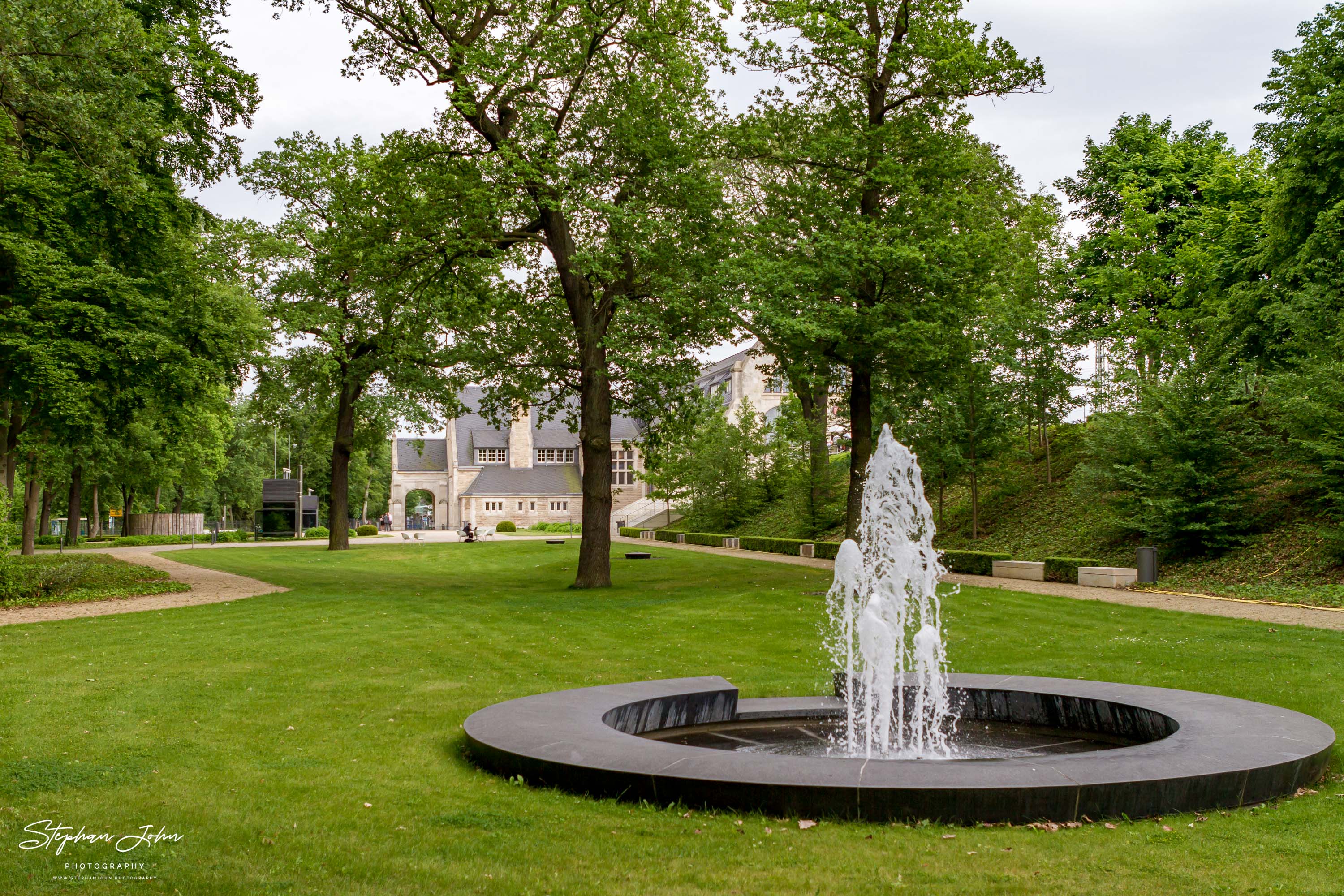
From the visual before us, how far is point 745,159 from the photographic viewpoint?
76.9 ft

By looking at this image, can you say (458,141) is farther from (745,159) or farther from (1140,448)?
(1140,448)

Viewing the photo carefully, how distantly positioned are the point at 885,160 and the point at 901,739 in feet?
50.7

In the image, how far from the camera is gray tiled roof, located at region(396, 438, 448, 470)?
86500 millimetres

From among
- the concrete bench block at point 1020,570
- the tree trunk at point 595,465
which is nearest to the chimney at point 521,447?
the tree trunk at point 595,465

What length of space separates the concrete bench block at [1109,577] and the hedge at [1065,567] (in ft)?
0.91

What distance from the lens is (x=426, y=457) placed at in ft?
287

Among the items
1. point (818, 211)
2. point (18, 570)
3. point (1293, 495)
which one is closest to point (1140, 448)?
point (1293, 495)

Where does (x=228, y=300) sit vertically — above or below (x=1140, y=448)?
above

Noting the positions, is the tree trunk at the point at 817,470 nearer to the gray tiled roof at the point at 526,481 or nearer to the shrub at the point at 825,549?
the shrub at the point at 825,549

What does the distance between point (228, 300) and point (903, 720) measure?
62.3ft

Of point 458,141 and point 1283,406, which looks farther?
point 458,141

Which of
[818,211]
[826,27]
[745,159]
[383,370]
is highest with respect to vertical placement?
[826,27]

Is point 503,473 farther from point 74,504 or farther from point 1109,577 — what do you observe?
point 1109,577

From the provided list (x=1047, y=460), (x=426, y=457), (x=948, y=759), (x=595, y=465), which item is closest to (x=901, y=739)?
(x=948, y=759)
